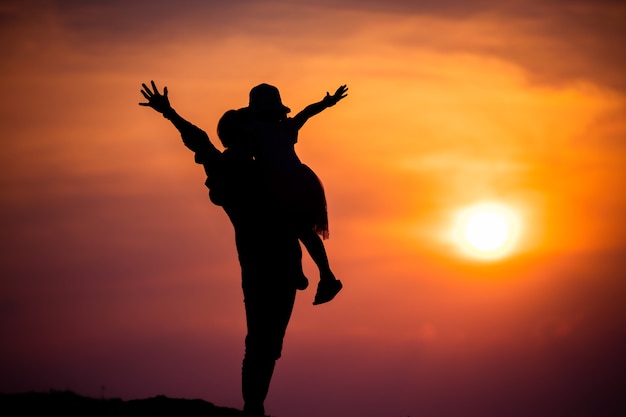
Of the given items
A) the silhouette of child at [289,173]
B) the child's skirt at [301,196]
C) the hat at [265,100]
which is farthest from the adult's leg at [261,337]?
the hat at [265,100]

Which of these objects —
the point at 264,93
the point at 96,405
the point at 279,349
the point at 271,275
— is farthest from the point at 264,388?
the point at 264,93

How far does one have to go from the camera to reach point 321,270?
37.6ft

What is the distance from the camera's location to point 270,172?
11.2m

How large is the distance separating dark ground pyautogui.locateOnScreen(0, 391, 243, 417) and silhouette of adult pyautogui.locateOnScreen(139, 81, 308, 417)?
656mm

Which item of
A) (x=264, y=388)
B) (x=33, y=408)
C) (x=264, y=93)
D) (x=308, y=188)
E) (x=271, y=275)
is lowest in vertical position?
(x=33, y=408)

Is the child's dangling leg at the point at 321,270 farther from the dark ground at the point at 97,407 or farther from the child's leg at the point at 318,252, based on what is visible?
the dark ground at the point at 97,407

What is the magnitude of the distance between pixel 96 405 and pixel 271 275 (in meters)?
2.36

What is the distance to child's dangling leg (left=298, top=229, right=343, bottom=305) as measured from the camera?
11.4m

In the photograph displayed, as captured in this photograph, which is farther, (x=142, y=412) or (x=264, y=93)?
(x=264, y=93)

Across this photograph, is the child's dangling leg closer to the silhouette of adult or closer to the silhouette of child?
the silhouette of child

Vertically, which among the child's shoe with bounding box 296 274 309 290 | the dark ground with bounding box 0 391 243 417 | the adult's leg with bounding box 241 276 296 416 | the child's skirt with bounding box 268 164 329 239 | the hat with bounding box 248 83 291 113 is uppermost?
the hat with bounding box 248 83 291 113

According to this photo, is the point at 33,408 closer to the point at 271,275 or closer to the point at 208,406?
the point at 208,406

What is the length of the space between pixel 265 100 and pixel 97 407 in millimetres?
3791

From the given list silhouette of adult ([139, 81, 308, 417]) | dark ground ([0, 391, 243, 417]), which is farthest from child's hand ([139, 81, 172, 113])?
dark ground ([0, 391, 243, 417])
